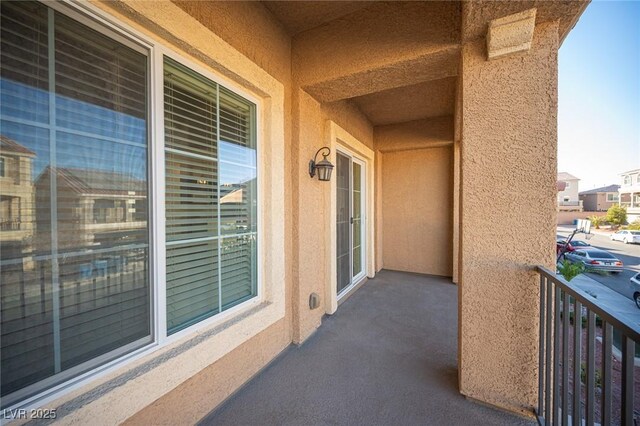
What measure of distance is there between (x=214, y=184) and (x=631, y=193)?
17587 mm

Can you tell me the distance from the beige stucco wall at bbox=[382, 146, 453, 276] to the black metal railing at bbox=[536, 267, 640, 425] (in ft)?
10.8

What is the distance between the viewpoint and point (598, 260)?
256 inches

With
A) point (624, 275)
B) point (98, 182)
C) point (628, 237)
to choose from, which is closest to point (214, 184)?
point (98, 182)

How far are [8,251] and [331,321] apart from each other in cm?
273

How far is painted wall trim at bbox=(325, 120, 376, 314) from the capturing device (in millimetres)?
2988

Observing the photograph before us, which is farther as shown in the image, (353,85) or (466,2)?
(353,85)

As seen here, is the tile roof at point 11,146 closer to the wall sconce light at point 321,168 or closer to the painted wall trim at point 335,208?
the wall sconce light at point 321,168

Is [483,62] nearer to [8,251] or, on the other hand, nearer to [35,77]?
[35,77]

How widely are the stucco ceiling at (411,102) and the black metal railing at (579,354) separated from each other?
270 cm

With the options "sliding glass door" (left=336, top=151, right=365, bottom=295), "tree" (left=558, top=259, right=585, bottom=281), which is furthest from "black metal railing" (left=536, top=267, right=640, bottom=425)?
"tree" (left=558, top=259, right=585, bottom=281)

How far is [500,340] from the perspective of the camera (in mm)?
1640

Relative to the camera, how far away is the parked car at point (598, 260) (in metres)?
6.30

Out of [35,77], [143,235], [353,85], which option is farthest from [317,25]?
[143,235]

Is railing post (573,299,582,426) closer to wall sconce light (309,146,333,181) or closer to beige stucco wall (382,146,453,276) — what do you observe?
wall sconce light (309,146,333,181)
